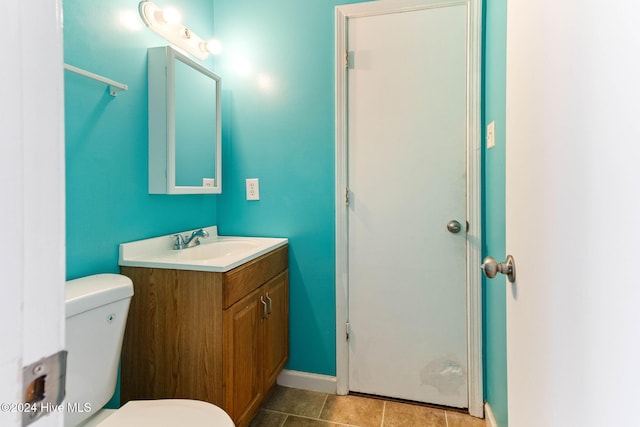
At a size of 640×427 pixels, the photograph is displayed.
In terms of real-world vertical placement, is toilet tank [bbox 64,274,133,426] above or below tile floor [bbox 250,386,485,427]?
above

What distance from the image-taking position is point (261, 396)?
1.52 metres

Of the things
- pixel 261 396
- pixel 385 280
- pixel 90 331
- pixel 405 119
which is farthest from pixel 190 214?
pixel 405 119

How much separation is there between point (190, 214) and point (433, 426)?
169cm

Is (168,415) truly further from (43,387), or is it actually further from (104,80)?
(104,80)

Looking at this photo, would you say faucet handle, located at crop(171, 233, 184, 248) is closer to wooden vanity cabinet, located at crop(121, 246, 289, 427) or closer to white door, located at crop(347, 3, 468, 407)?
wooden vanity cabinet, located at crop(121, 246, 289, 427)

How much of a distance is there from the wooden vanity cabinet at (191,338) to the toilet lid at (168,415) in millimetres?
170

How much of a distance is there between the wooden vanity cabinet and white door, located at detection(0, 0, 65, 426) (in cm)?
95

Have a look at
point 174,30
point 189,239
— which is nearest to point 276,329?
point 189,239

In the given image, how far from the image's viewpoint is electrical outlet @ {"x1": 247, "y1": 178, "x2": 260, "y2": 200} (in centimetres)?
194

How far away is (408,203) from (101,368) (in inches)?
59.0

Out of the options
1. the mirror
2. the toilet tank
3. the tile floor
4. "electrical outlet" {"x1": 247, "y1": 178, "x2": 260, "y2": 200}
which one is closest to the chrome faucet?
the mirror

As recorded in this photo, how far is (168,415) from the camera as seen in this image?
1.01 metres

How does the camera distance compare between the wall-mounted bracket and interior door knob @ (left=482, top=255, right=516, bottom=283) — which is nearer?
interior door knob @ (left=482, top=255, right=516, bottom=283)

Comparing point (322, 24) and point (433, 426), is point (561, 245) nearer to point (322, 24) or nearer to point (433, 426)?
point (433, 426)
